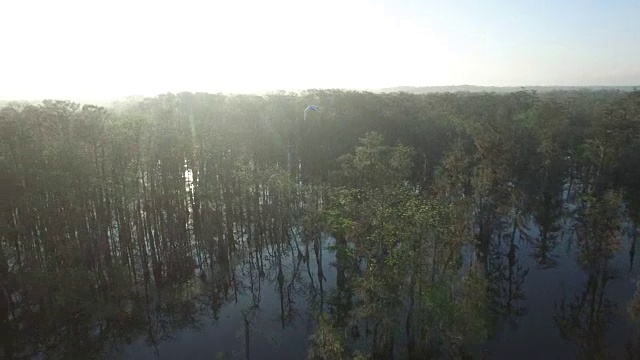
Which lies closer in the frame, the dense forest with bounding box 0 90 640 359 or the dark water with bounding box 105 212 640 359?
the dense forest with bounding box 0 90 640 359

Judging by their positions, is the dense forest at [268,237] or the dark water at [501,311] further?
the dark water at [501,311]

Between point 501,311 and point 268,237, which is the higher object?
point 501,311

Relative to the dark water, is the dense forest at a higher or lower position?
higher

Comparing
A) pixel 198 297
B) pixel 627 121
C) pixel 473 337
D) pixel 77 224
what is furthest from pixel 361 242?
pixel 627 121

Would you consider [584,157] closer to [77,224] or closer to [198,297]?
[198,297]
